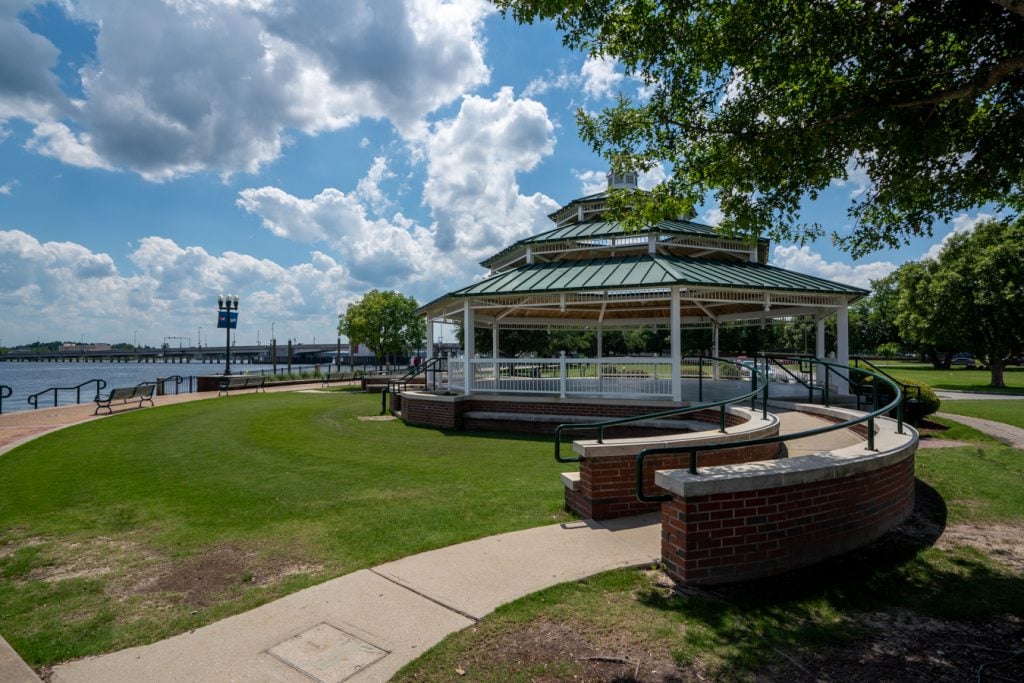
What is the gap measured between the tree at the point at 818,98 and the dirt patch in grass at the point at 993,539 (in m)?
3.86

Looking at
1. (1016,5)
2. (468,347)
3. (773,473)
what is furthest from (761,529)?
(468,347)

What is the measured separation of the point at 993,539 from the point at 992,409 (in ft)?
47.7

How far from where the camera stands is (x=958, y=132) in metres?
6.24

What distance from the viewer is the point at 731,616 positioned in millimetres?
3842

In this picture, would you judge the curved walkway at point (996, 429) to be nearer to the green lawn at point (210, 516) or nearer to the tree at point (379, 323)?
the green lawn at point (210, 516)

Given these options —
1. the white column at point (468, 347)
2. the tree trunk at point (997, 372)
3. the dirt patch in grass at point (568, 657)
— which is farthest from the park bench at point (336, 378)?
the tree trunk at point (997, 372)

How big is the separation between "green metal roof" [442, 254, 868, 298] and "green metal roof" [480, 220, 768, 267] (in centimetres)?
81

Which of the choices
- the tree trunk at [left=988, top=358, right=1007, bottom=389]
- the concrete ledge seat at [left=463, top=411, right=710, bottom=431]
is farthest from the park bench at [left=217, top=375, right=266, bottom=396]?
the tree trunk at [left=988, top=358, right=1007, bottom=389]

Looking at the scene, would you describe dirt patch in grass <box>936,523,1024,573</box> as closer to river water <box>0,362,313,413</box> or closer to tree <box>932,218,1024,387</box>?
river water <box>0,362,313,413</box>

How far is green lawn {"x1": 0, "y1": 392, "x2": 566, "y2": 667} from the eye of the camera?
408 cm

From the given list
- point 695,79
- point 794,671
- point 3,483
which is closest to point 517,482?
point 794,671

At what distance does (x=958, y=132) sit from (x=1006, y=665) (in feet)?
18.8

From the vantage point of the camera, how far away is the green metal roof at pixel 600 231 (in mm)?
15578

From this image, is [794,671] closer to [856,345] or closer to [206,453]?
[206,453]
